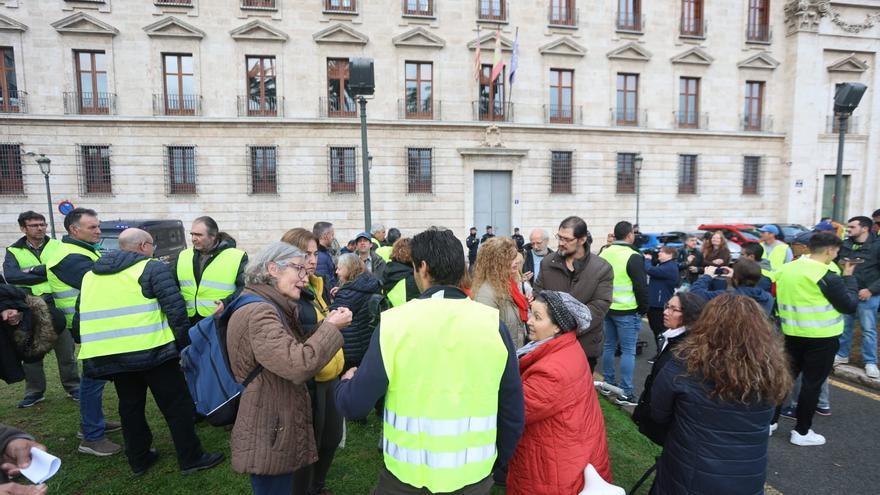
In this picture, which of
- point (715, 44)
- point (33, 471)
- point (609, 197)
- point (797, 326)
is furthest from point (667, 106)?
point (33, 471)

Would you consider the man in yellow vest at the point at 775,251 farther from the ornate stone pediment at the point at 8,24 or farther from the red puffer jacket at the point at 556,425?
the ornate stone pediment at the point at 8,24

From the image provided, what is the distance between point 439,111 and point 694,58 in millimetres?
13153

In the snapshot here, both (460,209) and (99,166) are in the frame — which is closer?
(99,166)

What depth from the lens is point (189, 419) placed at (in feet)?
11.7

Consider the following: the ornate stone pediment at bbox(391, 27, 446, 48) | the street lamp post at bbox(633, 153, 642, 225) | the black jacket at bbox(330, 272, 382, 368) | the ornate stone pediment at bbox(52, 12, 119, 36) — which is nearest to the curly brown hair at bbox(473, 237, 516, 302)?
the black jacket at bbox(330, 272, 382, 368)

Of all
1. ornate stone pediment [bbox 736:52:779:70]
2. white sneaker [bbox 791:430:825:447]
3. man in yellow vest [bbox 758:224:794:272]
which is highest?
ornate stone pediment [bbox 736:52:779:70]

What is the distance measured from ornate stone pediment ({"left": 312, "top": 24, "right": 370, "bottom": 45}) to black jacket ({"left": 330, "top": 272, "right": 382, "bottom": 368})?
59.8ft

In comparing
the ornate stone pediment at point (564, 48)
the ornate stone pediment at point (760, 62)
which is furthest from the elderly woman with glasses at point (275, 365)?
the ornate stone pediment at point (760, 62)

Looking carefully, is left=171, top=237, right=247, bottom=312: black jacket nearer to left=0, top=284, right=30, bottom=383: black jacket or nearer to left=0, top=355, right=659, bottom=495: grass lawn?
left=0, top=284, right=30, bottom=383: black jacket

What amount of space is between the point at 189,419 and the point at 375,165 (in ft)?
53.9

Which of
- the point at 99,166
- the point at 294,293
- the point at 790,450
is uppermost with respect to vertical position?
the point at 99,166

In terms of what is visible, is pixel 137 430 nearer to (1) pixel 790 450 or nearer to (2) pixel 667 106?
(1) pixel 790 450

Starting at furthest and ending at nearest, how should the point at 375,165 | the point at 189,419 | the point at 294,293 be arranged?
the point at 375,165
the point at 189,419
the point at 294,293

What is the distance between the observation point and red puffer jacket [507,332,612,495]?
7.30ft
